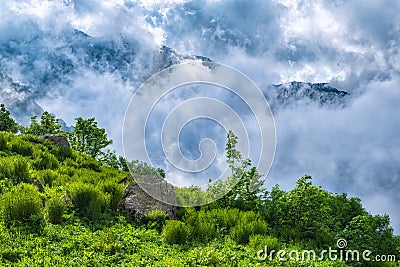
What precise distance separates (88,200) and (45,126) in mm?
34662

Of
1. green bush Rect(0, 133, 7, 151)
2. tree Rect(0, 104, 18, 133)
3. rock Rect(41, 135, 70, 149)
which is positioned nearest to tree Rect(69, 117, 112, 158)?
tree Rect(0, 104, 18, 133)

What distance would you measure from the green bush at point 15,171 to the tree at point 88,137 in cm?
2621

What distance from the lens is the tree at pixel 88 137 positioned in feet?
124

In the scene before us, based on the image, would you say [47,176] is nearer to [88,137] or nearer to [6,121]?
[88,137]

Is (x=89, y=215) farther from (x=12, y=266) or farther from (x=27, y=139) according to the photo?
(x=27, y=139)

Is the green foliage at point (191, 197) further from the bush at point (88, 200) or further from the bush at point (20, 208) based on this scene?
the bush at point (20, 208)

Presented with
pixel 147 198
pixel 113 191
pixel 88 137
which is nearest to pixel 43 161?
pixel 113 191

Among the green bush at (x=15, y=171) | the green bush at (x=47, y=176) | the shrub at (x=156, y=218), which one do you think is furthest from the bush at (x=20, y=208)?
the green bush at (x=47, y=176)

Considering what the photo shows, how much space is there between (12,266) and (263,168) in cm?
698

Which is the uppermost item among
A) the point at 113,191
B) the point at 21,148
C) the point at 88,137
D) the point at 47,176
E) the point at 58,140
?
the point at 88,137

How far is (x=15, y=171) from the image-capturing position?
1163 cm

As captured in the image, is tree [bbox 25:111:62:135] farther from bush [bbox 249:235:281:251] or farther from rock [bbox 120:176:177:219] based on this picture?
bush [bbox 249:235:281:251]

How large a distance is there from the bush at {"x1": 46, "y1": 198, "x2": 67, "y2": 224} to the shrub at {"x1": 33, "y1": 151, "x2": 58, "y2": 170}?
4.73m

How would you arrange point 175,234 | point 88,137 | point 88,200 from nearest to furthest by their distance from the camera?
point 175,234, point 88,200, point 88,137
